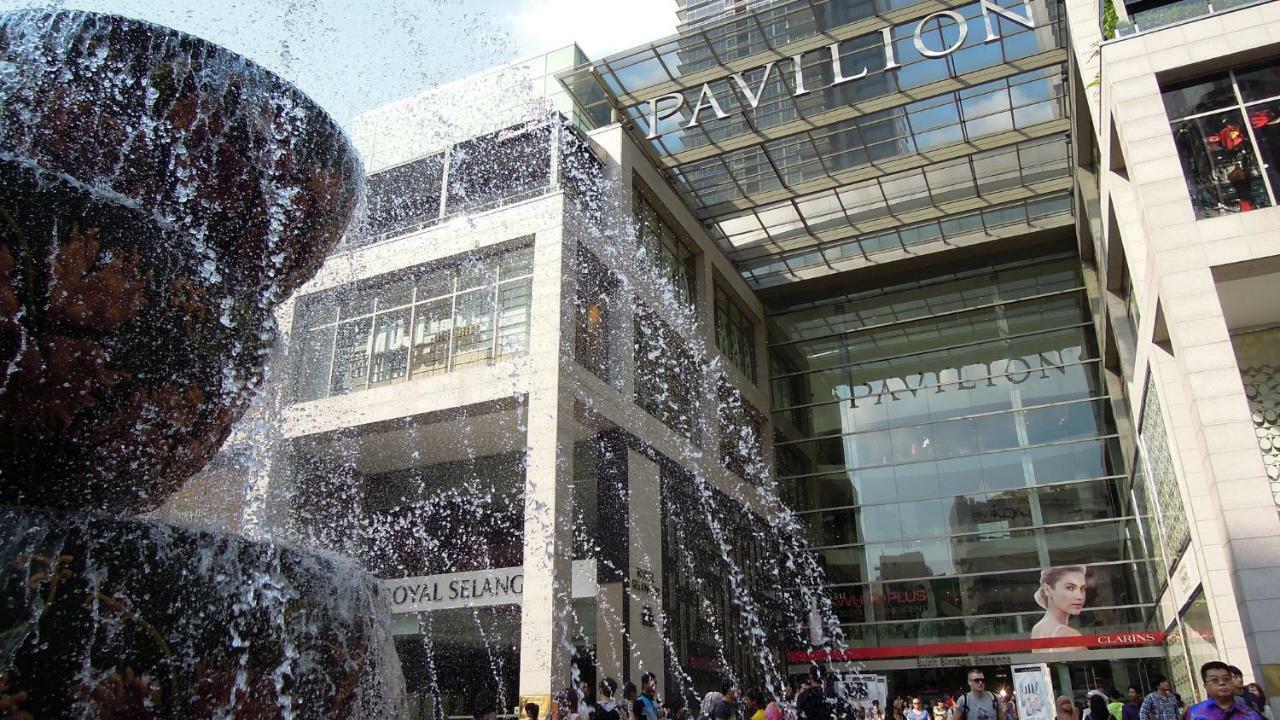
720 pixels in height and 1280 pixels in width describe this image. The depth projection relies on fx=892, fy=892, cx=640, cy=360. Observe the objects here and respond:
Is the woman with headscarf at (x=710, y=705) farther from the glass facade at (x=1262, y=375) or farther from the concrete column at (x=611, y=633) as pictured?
the glass facade at (x=1262, y=375)

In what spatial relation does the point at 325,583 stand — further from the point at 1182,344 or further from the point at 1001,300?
the point at 1001,300

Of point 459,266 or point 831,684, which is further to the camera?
point 831,684

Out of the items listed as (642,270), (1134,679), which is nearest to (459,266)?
(642,270)

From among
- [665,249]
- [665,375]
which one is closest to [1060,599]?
[665,375]

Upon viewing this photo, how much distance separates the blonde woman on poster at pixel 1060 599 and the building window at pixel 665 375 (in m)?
11.3

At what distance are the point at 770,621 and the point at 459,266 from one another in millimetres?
15110

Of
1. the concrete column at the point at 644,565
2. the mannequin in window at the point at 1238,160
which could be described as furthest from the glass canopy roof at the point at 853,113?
the concrete column at the point at 644,565

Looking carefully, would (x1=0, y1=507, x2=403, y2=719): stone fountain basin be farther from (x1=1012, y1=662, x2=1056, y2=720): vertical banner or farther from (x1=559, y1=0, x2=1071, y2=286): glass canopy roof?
(x1=559, y1=0, x2=1071, y2=286): glass canopy roof

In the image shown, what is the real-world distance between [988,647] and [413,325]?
18.7 m

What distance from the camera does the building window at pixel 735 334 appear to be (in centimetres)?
2972

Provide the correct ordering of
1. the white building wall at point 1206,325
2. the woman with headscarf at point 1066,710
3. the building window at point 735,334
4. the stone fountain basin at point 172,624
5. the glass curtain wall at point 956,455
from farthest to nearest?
the building window at point 735,334
the glass curtain wall at point 956,455
the white building wall at point 1206,325
the woman with headscarf at point 1066,710
the stone fountain basin at point 172,624

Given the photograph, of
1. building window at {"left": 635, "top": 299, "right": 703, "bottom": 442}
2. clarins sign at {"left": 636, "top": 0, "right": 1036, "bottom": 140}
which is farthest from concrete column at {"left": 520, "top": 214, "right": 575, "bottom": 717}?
clarins sign at {"left": 636, "top": 0, "right": 1036, "bottom": 140}

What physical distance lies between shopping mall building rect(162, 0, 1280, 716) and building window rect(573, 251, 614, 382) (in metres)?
0.12

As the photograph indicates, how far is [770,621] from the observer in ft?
93.2
